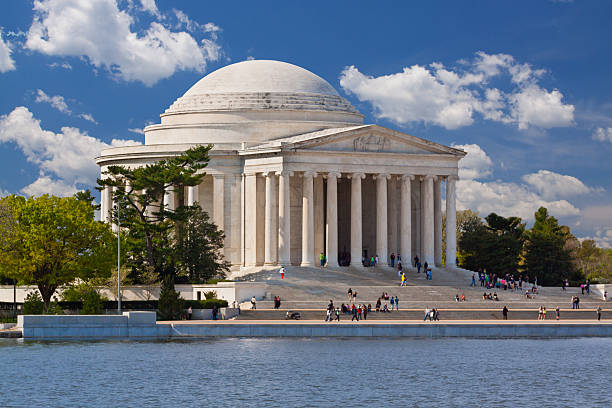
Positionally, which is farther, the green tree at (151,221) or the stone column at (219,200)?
the stone column at (219,200)

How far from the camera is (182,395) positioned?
60844 millimetres

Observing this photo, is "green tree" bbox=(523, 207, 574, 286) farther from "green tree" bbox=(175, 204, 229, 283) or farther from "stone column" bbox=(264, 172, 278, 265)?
"green tree" bbox=(175, 204, 229, 283)

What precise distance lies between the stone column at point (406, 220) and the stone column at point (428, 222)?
1.81 meters

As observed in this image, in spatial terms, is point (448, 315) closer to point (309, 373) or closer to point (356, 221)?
point (356, 221)

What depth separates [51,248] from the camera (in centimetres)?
9806

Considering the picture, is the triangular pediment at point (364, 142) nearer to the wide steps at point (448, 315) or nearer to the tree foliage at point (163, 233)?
the tree foliage at point (163, 233)

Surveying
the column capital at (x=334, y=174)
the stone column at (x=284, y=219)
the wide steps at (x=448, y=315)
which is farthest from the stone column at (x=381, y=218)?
the wide steps at (x=448, y=315)

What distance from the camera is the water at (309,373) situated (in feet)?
197

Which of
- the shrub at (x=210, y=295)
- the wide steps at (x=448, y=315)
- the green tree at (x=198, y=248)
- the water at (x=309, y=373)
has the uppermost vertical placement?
the green tree at (x=198, y=248)

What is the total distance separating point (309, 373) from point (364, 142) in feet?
162

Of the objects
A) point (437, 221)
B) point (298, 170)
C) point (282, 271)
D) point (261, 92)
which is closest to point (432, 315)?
point (282, 271)

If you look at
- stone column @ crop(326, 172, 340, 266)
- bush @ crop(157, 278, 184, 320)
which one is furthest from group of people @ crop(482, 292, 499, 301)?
bush @ crop(157, 278, 184, 320)

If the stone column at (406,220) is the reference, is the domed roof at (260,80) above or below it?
above

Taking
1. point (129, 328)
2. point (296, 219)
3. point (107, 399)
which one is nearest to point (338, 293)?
point (296, 219)
